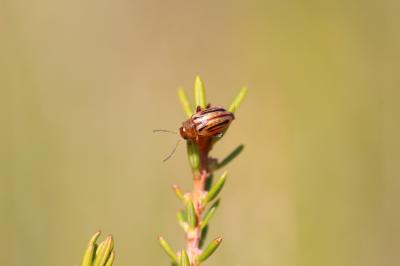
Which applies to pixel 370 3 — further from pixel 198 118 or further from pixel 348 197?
pixel 198 118

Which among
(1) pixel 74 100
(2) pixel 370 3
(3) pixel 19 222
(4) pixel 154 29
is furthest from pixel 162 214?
(2) pixel 370 3

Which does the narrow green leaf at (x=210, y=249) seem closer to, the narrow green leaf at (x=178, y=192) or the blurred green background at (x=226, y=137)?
the narrow green leaf at (x=178, y=192)

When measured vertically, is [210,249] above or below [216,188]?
below

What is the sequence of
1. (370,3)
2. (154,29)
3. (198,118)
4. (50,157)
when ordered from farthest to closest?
(154,29)
(370,3)
(50,157)
(198,118)

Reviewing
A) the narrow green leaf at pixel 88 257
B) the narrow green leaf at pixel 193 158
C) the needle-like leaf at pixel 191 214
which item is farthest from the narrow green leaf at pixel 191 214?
the narrow green leaf at pixel 88 257

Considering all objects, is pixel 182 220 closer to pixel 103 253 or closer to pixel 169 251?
pixel 169 251

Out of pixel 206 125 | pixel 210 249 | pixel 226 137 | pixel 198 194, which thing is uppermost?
pixel 226 137

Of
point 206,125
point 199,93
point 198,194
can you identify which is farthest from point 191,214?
point 199,93
